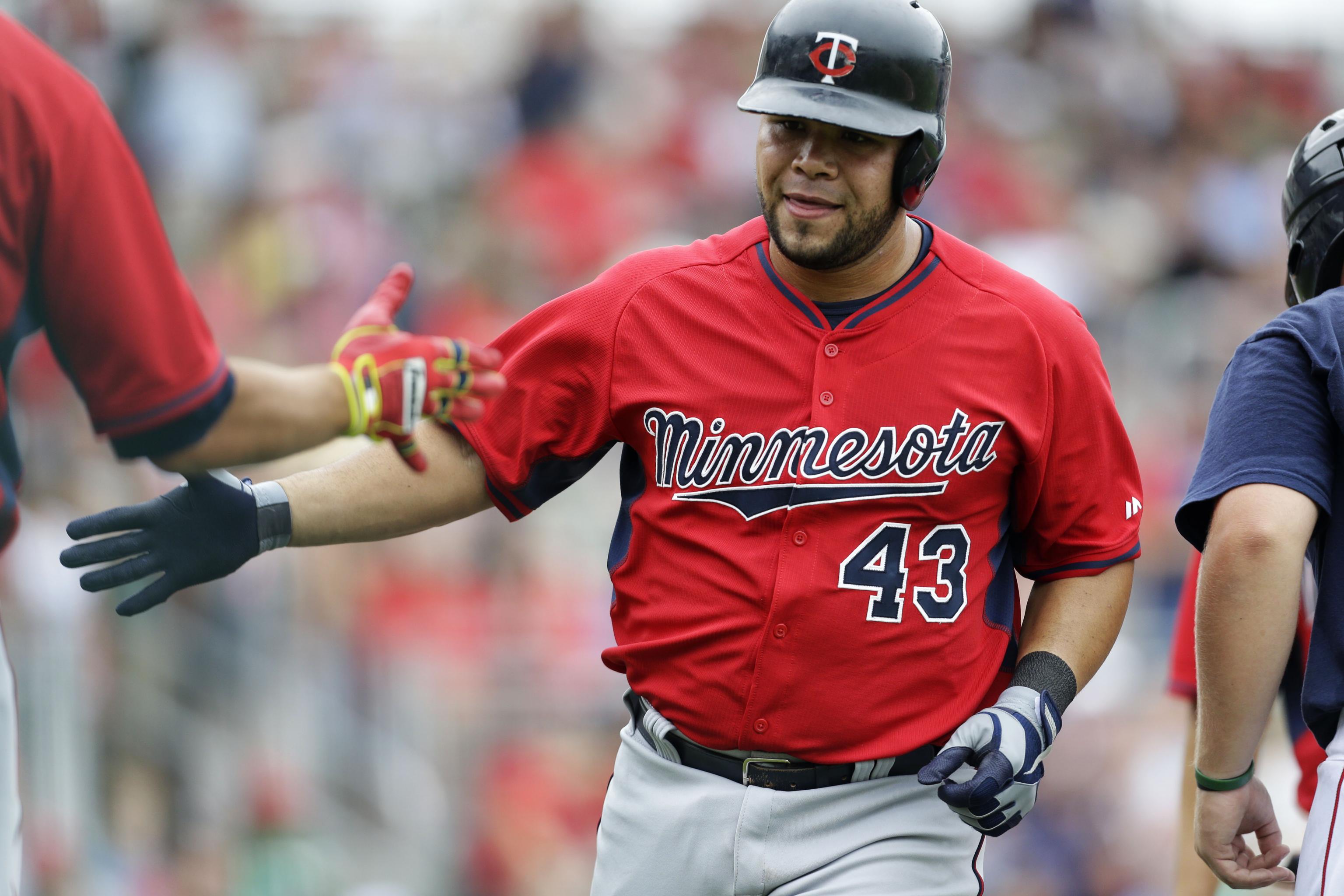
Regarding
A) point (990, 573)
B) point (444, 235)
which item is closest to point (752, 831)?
point (990, 573)

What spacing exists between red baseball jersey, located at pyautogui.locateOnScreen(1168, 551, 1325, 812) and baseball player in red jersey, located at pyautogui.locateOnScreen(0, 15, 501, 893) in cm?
170

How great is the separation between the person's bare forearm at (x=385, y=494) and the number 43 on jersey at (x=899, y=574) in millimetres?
791

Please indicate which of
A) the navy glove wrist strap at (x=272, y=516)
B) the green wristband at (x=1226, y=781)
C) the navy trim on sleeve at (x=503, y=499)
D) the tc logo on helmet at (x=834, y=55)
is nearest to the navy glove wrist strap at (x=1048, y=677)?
the green wristband at (x=1226, y=781)

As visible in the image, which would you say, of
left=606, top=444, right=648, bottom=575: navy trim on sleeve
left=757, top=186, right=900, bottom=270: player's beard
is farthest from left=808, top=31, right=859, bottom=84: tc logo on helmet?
left=606, top=444, right=648, bottom=575: navy trim on sleeve

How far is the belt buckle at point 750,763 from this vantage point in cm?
304

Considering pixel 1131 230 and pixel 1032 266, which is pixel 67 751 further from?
pixel 1131 230

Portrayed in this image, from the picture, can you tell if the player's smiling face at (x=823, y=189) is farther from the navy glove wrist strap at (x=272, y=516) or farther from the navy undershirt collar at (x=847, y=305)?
the navy glove wrist strap at (x=272, y=516)

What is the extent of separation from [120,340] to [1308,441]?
1964mm

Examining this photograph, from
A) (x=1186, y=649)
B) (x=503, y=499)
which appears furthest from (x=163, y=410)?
(x=1186, y=649)

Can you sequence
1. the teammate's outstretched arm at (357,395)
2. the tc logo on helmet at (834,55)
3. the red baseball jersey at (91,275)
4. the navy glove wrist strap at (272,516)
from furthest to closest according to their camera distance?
the tc logo on helmet at (834,55), the navy glove wrist strap at (272,516), the teammate's outstretched arm at (357,395), the red baseball jersey at (91,275)

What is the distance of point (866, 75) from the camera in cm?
309

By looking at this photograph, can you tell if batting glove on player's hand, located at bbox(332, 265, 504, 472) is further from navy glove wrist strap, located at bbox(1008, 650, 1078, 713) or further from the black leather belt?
navy glove wrist strap, located at bbox(1008, 650, 1078, 713)

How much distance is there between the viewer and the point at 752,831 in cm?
303

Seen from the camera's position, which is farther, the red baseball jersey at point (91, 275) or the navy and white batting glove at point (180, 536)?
the navy and white batting glove at point (180, 536)
